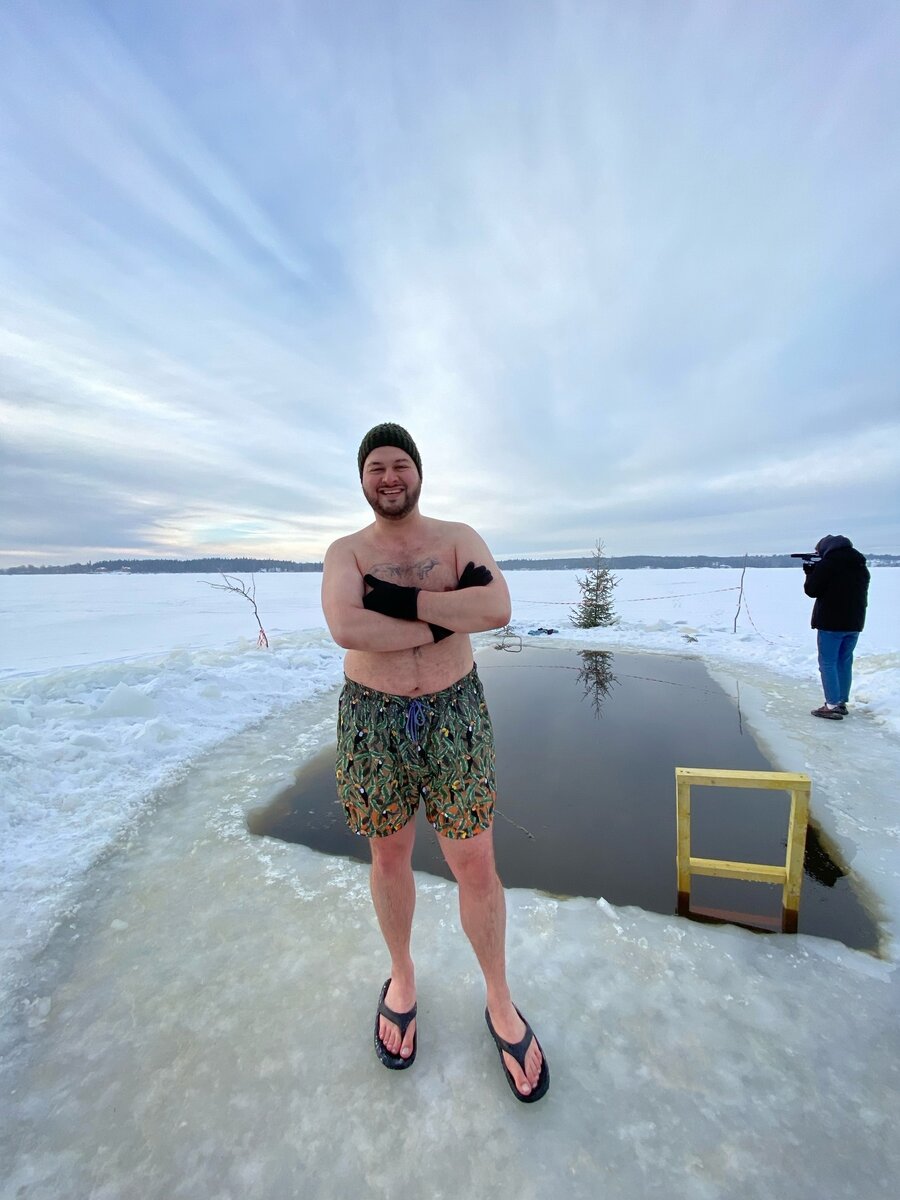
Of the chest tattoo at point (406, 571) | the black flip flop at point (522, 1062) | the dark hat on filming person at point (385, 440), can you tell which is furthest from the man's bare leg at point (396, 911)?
the dark hat on filming person at point (385, 440)

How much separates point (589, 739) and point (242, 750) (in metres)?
3.57

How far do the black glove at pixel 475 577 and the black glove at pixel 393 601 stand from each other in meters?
0.18

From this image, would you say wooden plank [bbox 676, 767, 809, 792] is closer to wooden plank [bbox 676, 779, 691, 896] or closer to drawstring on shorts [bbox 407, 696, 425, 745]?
wooden plank [bbox 676, 779, 691, 896]

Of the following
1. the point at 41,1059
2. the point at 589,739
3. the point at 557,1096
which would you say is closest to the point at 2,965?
the point at 41,1059

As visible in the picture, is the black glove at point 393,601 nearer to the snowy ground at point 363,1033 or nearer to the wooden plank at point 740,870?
the snowy ground at point 363,1033

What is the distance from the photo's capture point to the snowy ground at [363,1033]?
1.49 m

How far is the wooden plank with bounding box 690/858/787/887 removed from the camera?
2.46m

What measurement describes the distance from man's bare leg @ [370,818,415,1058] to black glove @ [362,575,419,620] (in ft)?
2.63

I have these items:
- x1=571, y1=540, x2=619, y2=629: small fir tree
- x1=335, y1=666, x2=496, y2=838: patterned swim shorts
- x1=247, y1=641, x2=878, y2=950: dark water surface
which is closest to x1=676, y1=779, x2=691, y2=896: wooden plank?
x1=247, y1=641, x2=878, y2=950: dark water surface

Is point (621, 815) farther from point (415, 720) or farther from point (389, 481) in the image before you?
point (389, 481)

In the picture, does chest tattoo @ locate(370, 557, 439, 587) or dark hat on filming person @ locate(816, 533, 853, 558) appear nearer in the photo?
chest tattoo @ locate(370, 557, 439, 587)

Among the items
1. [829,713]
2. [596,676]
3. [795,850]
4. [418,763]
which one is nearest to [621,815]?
[795,850]

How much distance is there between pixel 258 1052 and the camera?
184cm

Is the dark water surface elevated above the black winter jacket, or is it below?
below
